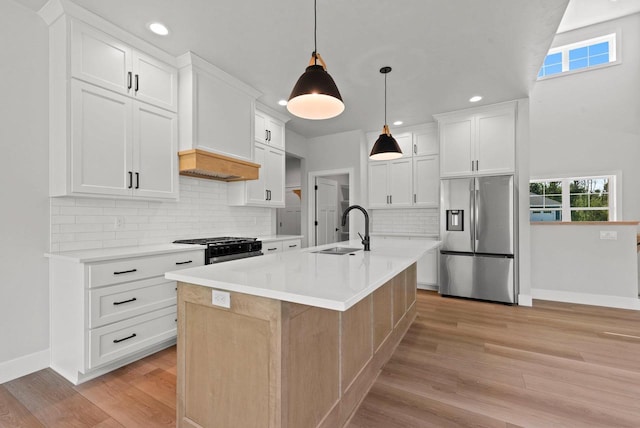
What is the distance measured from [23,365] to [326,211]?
4.63m

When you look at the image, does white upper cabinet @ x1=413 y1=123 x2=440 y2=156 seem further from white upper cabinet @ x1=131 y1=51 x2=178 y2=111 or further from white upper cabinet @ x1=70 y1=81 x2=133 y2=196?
white upper cabinet @ x1=70 y1=81 x2=133 y2=196

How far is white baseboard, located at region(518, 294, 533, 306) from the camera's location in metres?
3.93

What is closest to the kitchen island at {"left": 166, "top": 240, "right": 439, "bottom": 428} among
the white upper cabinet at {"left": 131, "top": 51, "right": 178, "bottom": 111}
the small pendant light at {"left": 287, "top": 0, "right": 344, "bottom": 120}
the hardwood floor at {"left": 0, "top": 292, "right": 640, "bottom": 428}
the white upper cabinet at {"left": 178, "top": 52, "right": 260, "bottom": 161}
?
the hardwood floor at {"left": 0, "top": 292, "right": 640, "bottom": 428}

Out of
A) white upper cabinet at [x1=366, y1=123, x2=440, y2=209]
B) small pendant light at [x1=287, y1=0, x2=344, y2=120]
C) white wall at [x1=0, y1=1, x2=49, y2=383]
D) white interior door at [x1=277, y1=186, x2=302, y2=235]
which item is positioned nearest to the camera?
small pendant light at [x1=287, y1=0, x2=344, y2=120]

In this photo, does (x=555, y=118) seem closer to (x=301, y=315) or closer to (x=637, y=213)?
(x=637, y=213)

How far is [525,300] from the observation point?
3.95 m

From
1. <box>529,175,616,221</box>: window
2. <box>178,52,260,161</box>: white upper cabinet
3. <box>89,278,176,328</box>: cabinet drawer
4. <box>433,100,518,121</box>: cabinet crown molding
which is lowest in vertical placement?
<box>89,278,176,328</box>: cabinet drawer

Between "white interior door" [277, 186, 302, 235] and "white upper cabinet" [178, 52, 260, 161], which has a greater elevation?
"white upper cabinet" [178, 52, 260, 161]

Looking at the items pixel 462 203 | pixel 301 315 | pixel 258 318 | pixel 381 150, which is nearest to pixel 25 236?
pixel 258 318

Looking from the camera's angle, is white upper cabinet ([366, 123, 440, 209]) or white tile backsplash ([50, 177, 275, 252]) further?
white upper cabinet ([366, 123, 440, 209])

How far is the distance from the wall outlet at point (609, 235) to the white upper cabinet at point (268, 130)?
4.61 meters

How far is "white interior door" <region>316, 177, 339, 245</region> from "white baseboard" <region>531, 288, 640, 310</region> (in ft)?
11.5

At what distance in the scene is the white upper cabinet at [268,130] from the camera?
402 cm

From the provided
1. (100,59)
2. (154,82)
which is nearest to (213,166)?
(154,82)
